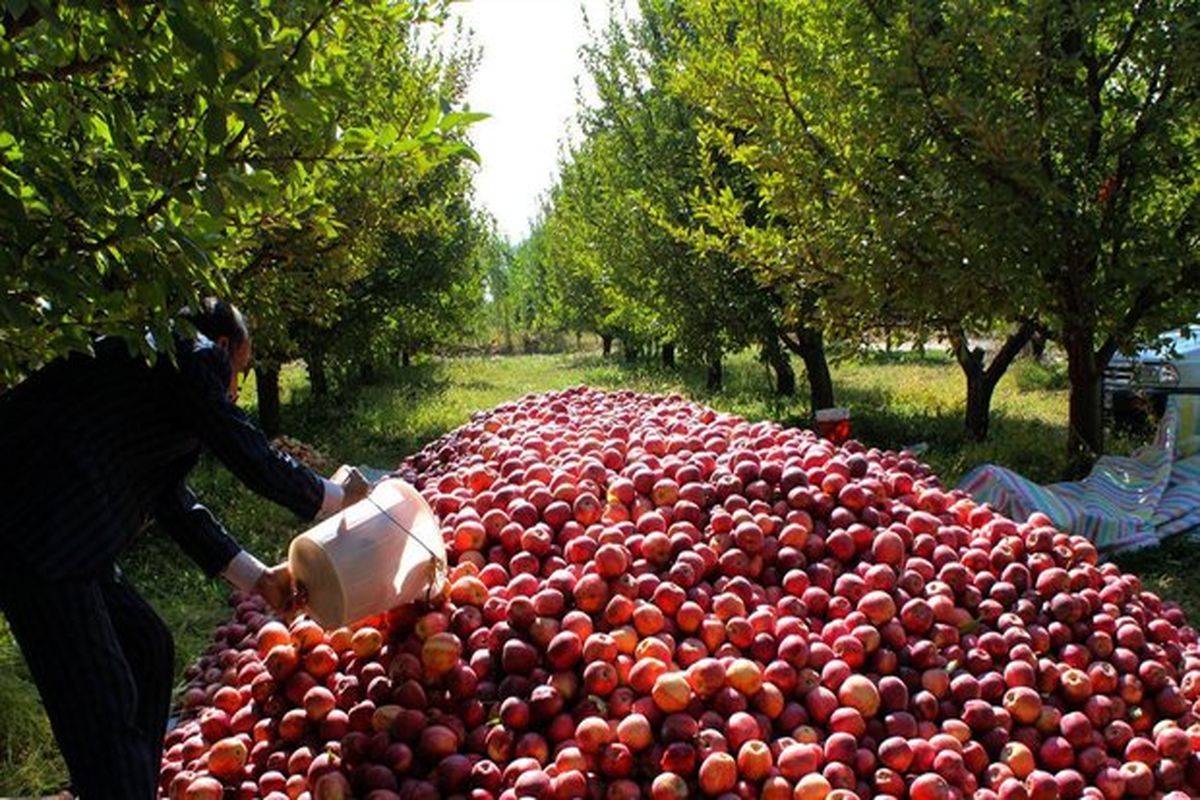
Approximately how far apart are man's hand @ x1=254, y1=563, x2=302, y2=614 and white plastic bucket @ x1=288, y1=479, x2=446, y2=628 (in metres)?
0.06

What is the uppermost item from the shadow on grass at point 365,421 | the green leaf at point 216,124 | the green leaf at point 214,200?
the green leaf at point 216,124

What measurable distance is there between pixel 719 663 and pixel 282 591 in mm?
1296

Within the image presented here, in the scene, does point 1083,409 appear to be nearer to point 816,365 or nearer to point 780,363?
point 816,365

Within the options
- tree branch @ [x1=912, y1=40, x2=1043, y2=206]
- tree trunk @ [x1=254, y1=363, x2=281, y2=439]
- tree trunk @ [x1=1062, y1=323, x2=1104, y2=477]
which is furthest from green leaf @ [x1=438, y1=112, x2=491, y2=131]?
tree trunk @ [x1=254, y1=363, x2=281, y2=439]

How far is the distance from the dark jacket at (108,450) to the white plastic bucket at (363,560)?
15cm

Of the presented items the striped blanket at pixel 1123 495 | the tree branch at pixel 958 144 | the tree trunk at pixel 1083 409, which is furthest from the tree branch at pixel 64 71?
the tree trunk at pixel 1083 409

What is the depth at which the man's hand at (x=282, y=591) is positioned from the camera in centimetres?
288

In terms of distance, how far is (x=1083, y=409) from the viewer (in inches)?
298

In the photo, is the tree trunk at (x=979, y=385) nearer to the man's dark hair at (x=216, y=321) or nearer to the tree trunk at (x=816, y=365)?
the tree trunk at (x=816, y=365)

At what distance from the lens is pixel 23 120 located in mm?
2311

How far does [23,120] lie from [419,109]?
20.6 feet

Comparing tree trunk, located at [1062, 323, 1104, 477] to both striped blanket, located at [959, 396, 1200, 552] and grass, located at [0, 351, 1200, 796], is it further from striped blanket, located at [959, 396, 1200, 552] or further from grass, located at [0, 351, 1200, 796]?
striped blanket, located at [959, 396, 1200, 552]

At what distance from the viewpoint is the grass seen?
441 centimetres

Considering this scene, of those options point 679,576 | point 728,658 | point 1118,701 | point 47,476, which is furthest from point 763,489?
point 47,476
